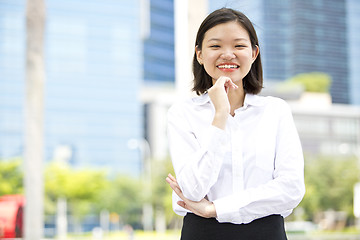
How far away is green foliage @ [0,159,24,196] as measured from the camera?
77.0 ft

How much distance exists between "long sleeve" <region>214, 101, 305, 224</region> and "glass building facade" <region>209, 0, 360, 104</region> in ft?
190

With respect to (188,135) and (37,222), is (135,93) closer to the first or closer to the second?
(37,222)

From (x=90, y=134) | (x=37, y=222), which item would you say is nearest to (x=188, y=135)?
(x=37, y=222)

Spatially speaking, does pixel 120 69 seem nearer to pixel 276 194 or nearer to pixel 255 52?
pixel 255 52

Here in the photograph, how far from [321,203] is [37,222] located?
24293 millimetres

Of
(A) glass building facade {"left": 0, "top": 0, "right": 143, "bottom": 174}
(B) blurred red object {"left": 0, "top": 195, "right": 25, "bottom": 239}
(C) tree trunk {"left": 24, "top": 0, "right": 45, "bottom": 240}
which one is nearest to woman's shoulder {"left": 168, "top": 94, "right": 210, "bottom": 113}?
(C) tree trunk {"left": 24, "top": 0, "right": 45, "bottom": 240}

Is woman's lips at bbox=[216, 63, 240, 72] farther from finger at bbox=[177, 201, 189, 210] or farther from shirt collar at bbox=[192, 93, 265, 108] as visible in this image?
finger at bbox=[177, 201, 189, 210]

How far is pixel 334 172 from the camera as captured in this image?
27281 millimetres

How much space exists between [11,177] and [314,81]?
3585 centimetres

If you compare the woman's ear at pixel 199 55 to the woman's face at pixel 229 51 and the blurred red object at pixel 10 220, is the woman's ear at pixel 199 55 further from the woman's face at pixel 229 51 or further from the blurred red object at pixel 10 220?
the blurred red object at pixel 10 220

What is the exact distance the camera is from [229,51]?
3.62ft

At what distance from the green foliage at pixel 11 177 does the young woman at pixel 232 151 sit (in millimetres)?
23441

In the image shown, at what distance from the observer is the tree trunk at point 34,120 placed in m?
5.31

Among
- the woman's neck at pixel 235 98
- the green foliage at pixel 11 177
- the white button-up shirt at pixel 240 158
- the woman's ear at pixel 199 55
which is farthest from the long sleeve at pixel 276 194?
the green foliage at pixel 11 177
